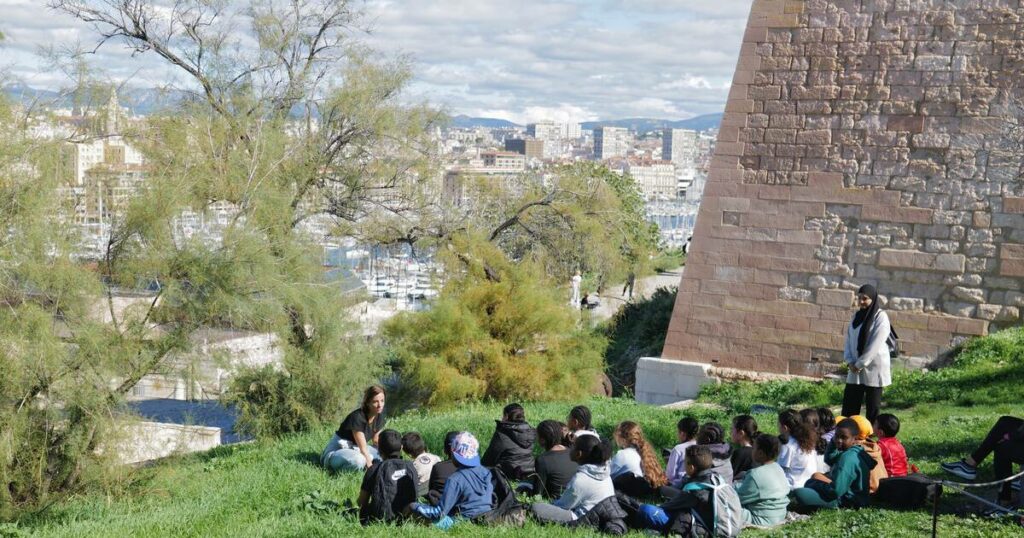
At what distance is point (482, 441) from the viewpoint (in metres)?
9.24

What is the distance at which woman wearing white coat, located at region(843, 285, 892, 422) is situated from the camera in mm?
8422

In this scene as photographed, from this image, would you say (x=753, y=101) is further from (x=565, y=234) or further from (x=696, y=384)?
(x=565, y=234)

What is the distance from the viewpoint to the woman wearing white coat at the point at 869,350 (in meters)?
8.42

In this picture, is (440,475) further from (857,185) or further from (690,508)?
(857,185)

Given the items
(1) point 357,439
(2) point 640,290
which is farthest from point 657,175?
(1) point 357,439

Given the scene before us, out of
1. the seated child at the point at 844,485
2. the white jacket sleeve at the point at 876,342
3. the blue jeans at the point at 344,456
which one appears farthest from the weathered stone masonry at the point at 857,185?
the blue jeans at the point at 344,456

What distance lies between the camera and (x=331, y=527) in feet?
20.4

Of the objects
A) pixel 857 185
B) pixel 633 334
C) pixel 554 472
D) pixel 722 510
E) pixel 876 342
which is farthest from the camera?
pixel 633 334

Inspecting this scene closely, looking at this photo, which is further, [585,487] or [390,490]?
[390,490]

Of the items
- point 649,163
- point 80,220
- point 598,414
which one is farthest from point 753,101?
point 649,163

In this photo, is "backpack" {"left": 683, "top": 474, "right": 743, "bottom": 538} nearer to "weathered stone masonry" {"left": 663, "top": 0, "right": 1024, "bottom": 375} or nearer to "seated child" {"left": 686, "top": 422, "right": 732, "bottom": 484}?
"seated child" {"left": 686, "top": 422, "right": 732, "bottom": 484}

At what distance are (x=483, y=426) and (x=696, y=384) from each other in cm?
378

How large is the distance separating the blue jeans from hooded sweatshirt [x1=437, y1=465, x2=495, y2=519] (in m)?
1.81

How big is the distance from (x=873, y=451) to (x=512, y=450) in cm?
258
